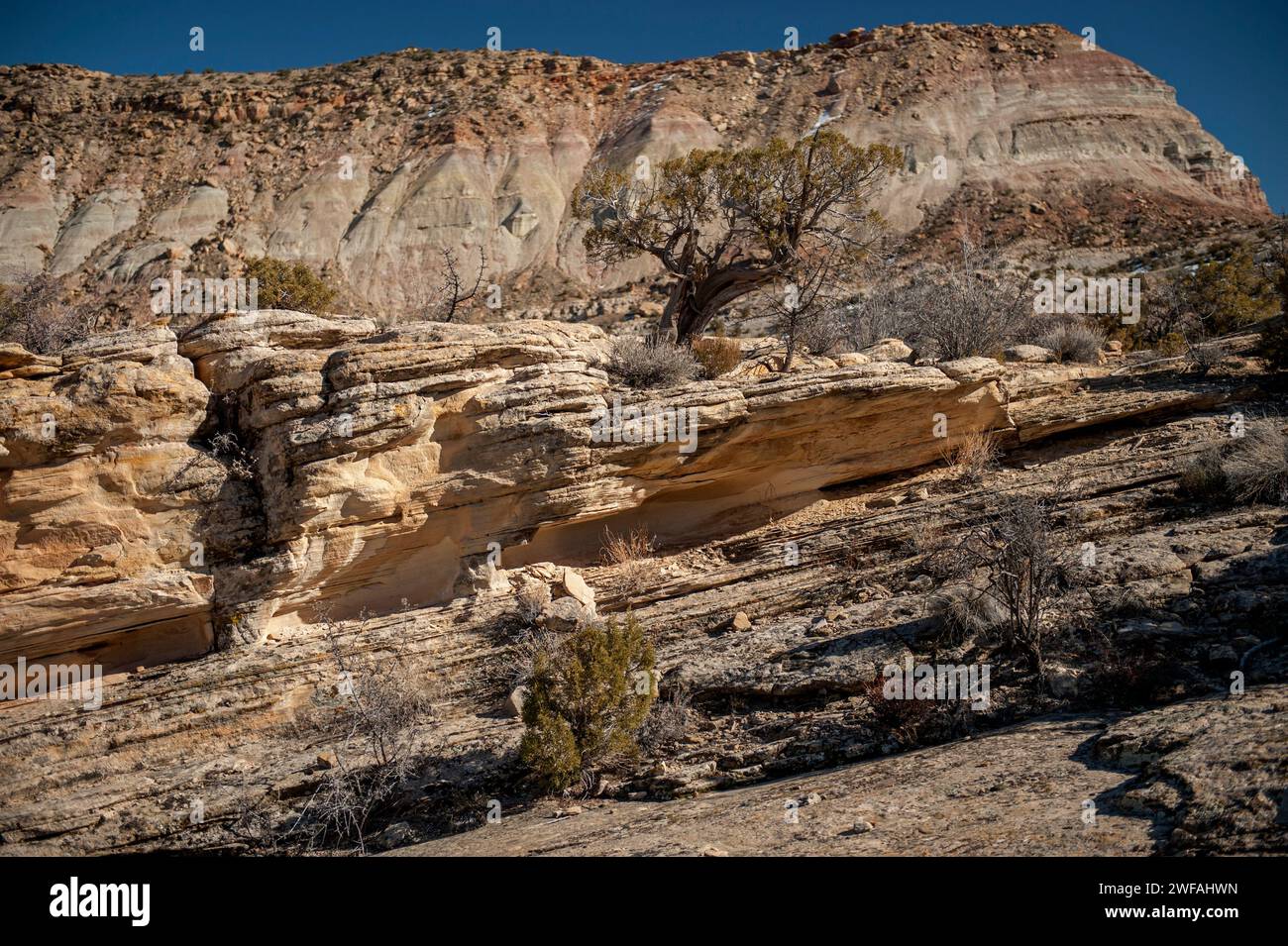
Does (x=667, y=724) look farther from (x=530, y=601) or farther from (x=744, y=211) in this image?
(x=744, y=211)

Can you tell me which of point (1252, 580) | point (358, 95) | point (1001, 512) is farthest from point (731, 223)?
point (358, 95)

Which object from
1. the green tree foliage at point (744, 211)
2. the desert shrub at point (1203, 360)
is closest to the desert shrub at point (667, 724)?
the green tree foliage at point (744, 211)

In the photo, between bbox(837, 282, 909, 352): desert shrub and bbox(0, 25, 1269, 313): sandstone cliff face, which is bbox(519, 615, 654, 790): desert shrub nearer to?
bbox(837, 282, 909, 352): desert shrub

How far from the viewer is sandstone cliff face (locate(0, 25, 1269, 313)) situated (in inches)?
1374

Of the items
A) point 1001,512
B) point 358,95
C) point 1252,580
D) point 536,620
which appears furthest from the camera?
point 358,95

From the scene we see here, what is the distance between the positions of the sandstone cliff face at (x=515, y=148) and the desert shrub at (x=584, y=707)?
24.8 meters

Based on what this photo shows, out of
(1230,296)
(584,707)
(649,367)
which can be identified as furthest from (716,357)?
(1230,296)

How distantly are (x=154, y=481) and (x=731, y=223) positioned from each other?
9778 millimetres

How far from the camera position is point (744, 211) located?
1591 centimetres

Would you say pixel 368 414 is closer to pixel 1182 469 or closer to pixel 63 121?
pixel 1182 469

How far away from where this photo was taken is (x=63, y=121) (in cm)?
3931

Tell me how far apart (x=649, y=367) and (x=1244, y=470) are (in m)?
7.34

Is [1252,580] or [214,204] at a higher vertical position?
[214,204]

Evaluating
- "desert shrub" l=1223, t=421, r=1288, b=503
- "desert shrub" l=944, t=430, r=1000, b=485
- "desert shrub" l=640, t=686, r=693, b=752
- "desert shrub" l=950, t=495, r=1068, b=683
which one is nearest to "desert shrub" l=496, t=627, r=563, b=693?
"desert shrub" l=640, t=686, r=693, b=752
